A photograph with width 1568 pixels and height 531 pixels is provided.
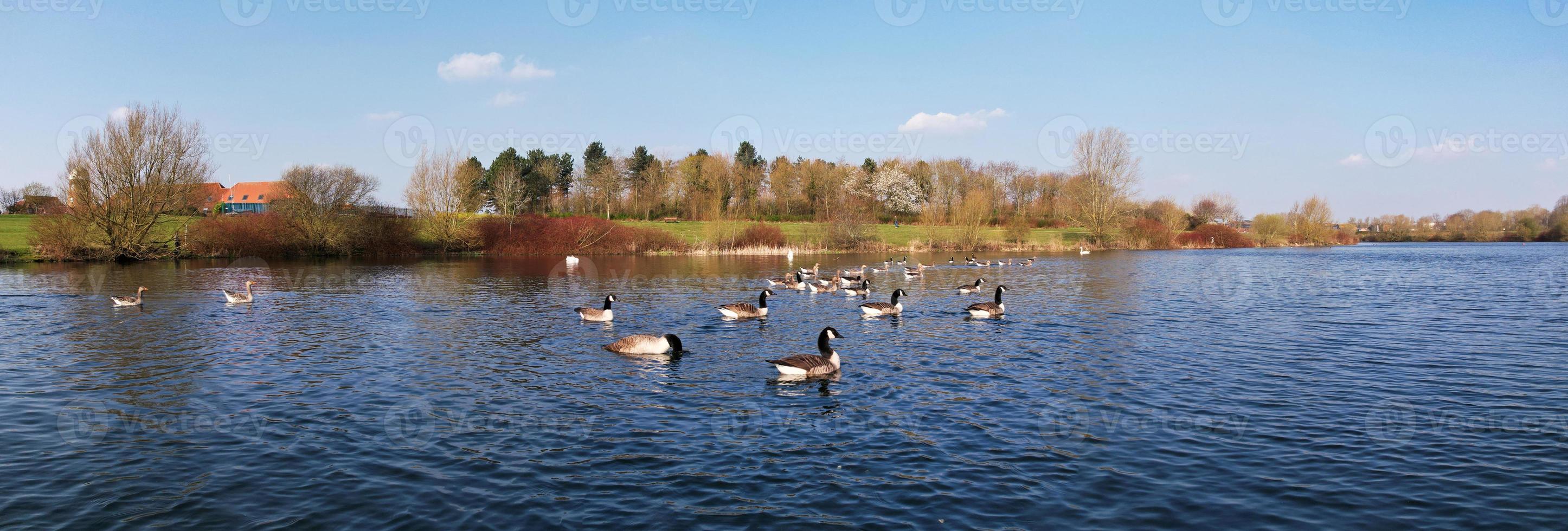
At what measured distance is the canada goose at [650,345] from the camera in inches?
628

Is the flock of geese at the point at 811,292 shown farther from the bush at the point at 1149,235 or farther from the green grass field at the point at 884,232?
the bush at the point at 1149,235

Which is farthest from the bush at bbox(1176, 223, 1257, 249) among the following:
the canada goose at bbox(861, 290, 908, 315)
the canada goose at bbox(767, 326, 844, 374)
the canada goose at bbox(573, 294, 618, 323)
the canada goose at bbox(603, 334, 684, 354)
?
the canada goose at bbox(767, 326, 844, 374)

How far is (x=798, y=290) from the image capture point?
31.4 metres

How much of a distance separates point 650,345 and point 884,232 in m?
65.5

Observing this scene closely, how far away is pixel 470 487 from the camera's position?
27.3 ft

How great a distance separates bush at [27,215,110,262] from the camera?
150 feet

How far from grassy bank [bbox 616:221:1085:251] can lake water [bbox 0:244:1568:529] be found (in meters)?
42.7

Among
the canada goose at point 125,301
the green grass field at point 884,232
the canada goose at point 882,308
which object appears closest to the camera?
the canada goose at point 882,308

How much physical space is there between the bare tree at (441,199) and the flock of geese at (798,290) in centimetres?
2844

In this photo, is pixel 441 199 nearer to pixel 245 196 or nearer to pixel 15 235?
pixel 15 235

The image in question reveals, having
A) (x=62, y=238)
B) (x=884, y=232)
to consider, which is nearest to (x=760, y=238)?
(x=884, y=232)

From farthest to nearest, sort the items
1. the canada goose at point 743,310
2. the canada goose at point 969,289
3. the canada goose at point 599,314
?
the canada goose at point 969,289 → the canada goose at point 743,310 → the canada goose at point 599,314

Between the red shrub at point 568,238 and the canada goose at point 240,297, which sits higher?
the red shrub at point 568,238

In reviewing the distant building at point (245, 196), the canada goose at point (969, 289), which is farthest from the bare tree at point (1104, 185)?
the distant building at point (245, 196)
